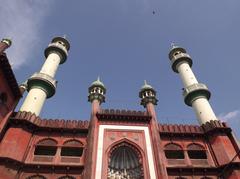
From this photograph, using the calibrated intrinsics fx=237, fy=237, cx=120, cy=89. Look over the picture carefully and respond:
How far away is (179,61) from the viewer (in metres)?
35.3

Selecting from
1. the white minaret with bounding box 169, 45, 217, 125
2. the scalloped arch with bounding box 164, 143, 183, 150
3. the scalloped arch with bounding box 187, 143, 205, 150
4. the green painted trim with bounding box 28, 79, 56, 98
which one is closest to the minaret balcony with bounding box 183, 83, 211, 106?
the white minaret with bounding box 169, 45, 217, 125

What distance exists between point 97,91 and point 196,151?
12.3m

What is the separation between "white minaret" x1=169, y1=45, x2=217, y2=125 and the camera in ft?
88.8

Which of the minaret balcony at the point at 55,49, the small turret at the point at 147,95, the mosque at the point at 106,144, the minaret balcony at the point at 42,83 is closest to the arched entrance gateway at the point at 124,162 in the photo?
the mosque at the point at 106,144

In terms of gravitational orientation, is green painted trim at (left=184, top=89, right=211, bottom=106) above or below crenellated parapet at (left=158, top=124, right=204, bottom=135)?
above

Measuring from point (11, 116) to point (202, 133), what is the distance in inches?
756

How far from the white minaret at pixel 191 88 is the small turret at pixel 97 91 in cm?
1058

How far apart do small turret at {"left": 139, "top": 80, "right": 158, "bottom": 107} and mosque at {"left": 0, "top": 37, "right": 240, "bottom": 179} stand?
114 mm

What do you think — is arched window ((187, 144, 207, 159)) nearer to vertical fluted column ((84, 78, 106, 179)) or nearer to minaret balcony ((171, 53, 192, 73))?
vertical fluted column ((84, 78, 106, 179))

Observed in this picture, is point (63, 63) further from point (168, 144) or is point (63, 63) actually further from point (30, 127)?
point (168, 144)

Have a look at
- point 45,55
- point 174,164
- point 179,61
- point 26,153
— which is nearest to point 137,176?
point 174,164

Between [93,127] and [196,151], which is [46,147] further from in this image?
[196,151]

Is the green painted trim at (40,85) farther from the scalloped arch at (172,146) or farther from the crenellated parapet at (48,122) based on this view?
the scalloped arch at (172,146)

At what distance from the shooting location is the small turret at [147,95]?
2661 cm
